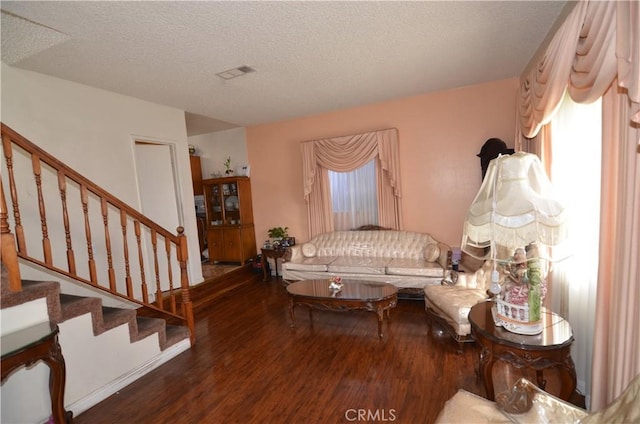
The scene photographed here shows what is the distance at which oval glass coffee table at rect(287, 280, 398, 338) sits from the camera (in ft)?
9.47

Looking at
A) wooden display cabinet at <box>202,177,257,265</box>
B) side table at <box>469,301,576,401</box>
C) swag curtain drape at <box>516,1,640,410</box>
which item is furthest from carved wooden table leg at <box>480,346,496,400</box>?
wooden display cabinet at <box>202,177,257,265</box>

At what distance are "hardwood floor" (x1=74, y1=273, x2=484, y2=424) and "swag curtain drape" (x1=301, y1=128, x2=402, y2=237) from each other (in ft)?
5.87

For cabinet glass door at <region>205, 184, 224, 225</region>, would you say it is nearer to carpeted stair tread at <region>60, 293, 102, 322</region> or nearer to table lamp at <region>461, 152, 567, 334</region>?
carpeted stair tread at <region>60, 293, 102, 322</region>

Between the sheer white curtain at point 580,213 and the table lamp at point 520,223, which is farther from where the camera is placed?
the sheer white curtain at point 580,213

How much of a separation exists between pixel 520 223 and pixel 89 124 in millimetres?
4135

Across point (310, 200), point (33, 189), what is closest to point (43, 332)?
point (33, 189)

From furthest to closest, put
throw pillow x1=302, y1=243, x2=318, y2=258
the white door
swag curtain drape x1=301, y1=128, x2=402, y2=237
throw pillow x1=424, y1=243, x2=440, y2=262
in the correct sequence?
throw pillow x1=302, y1=243, x2=318, y2=258
swag curtain drape x1=301, y1=128, x2=402, y2=237
the white door
throw pillow x1=424, y1=243, x2=440, y2=262

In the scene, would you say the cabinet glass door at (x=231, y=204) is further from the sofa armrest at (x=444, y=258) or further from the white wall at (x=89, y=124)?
the sofa armrest at (x=444, y=258)

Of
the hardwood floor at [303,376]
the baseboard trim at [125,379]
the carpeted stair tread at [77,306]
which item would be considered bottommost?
the hardwood floor at [303,376]

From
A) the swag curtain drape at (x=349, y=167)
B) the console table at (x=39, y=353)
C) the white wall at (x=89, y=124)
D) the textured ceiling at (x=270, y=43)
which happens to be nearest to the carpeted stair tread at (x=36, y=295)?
the console table at (x=39, y=353)

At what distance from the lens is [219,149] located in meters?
5.84

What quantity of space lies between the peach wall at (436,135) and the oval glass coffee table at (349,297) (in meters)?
1.67

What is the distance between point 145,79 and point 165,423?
314 centimetres

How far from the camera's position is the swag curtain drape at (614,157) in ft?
3.77
